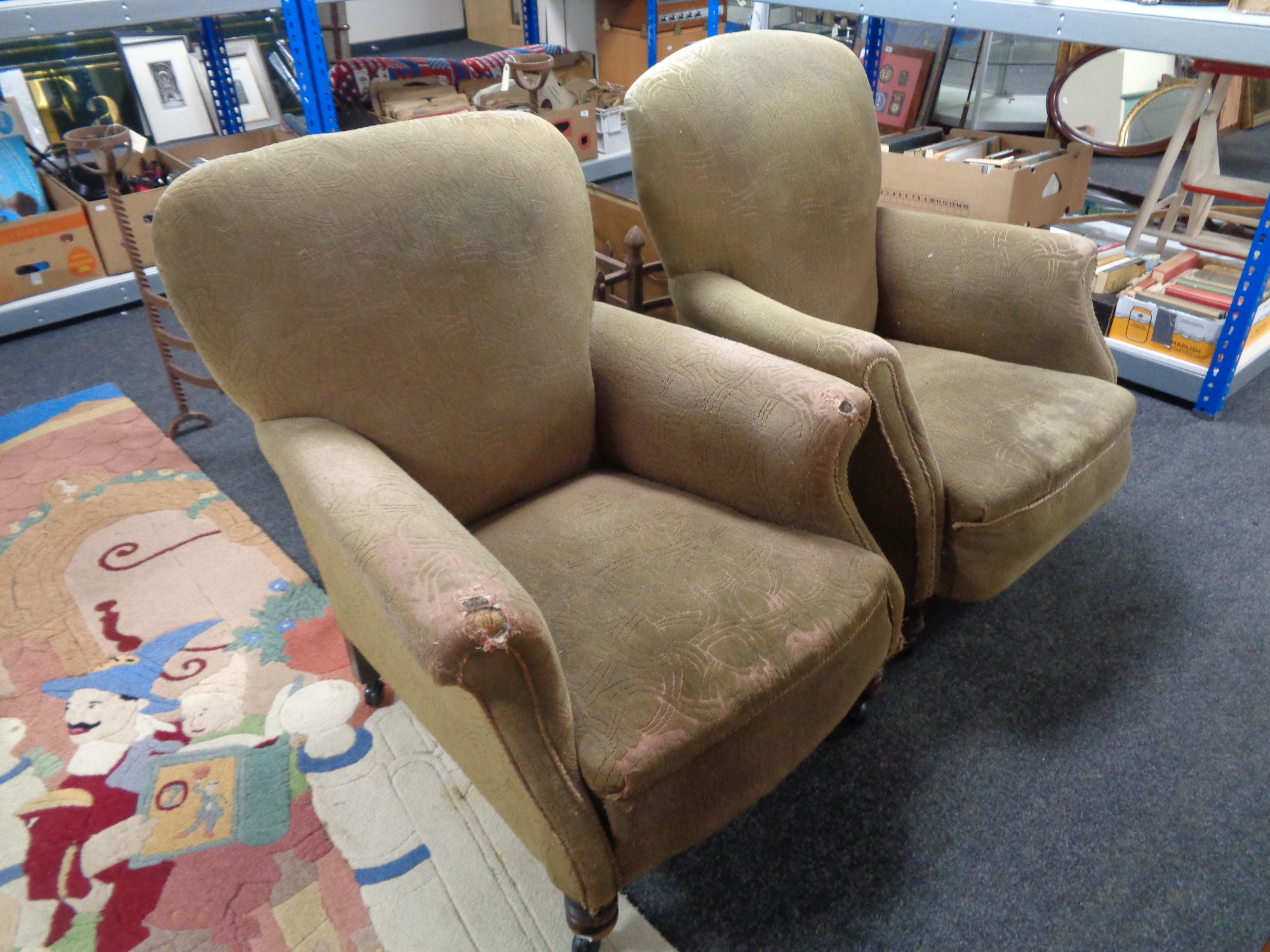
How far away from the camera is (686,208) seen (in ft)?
4.73

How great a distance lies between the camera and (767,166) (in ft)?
4.91

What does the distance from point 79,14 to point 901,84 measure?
2.93 metres

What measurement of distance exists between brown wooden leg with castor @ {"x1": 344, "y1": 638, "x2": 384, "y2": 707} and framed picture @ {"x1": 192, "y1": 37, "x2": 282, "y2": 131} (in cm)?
274

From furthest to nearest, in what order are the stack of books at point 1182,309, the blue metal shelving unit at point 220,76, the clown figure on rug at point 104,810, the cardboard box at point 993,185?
1. the blue metal shelving unit at point 220,76
2. the cardboard box at point 993,185
3. the stack of books at point 1182,309
4. the clown figure on rug at point 104,810

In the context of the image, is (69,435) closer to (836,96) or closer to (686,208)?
(686,208)

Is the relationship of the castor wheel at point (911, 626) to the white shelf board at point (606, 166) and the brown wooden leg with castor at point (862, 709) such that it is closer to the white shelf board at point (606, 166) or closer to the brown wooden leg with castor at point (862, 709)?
the brown wooden leg with castor at point (862, 709)

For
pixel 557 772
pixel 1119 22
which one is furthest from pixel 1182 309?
pixel 557 772

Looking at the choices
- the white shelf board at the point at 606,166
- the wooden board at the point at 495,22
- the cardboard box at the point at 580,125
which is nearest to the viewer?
the cardboard box at the point at 580,125

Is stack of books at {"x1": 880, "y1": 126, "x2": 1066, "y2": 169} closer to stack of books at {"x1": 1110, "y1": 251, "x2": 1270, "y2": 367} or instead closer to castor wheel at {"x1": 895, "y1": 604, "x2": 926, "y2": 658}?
stack of books at {"x1": 1110, "y1": 251, "x2": 1270, "y2": 367}

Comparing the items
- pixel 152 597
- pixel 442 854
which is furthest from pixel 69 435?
pixel 442 854

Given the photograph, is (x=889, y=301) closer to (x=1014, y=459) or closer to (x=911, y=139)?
(x=1014, y=459)

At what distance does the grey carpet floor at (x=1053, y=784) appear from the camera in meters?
1.12

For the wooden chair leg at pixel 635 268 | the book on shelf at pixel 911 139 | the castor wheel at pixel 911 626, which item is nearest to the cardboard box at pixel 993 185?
the book on shelf at pixel 911 139

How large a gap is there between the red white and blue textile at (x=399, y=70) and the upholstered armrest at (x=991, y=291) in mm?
2127
